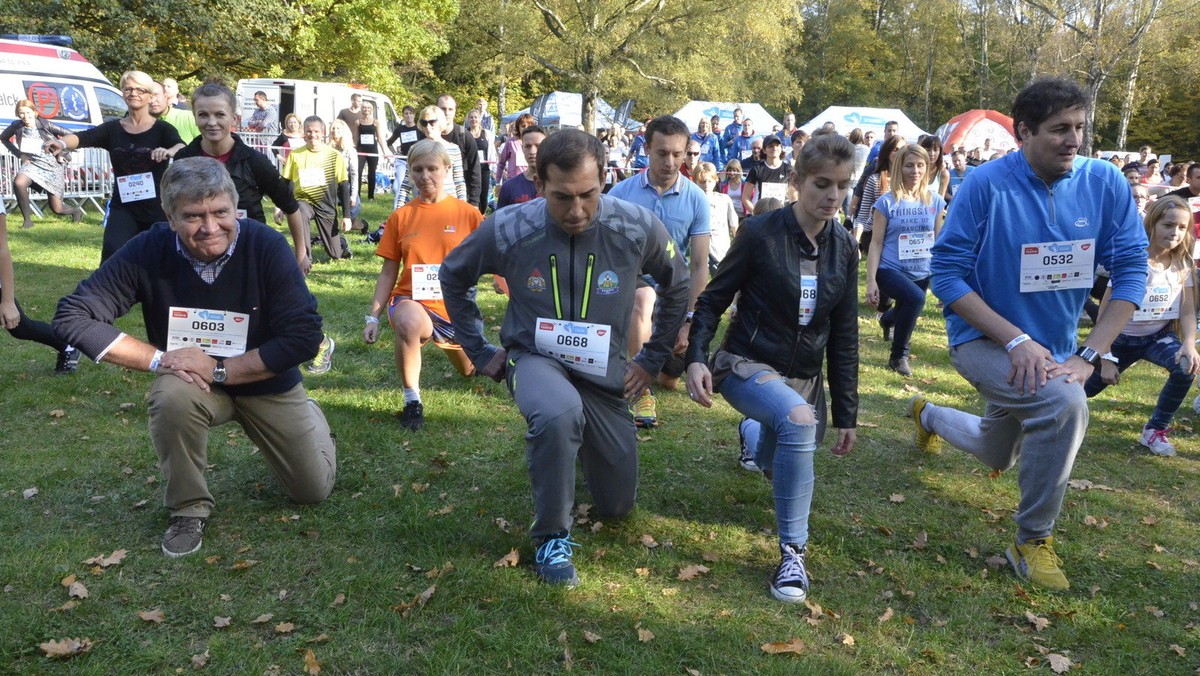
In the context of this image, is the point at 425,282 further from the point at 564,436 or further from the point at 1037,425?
the point at 1037,425

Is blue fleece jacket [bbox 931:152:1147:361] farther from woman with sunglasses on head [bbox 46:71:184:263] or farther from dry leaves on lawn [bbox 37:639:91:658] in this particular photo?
woman with sunglasses on head [bbox 46:71:184:263]

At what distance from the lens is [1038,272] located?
401 cm

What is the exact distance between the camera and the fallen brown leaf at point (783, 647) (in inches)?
135

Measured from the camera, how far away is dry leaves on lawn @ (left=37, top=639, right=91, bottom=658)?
3268 millimetres

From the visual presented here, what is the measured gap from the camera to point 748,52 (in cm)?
4362

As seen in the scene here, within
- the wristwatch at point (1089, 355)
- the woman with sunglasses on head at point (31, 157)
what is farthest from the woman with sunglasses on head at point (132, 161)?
the woman with sunglasses on head at point (31, 157)

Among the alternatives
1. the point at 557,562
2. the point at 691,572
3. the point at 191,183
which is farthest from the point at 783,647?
the point at 191,183

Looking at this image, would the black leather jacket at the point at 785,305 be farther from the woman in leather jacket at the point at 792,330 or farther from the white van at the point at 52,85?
the white van at the point at 52,85

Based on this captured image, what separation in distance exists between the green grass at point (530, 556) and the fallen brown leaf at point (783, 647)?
29 mm

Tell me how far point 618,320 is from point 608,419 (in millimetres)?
466

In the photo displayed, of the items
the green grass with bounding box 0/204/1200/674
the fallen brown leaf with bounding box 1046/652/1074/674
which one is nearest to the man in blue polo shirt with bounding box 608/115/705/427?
the green grass with bounding box 0/204/1200/674

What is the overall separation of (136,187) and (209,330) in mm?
3288

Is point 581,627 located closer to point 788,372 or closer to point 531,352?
point 531,352

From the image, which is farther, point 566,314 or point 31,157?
point 31,157
